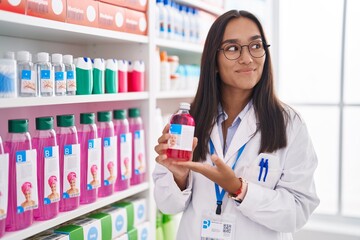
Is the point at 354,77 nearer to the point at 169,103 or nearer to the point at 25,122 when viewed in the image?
the point at 169,103

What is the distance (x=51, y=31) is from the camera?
1.77 meters

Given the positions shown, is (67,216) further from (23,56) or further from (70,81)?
(23,56)

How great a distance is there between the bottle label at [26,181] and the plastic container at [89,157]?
32 centimetres

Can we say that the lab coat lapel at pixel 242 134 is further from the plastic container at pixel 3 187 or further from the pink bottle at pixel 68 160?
the plastic container at pixel 3 187

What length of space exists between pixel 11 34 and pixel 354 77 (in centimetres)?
258

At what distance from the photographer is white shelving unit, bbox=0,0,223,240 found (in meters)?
1.60

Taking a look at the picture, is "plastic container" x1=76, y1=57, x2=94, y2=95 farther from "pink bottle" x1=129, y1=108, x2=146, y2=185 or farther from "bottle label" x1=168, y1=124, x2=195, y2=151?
"bottle label" x1=168, y1=124, x2=195, y2=151

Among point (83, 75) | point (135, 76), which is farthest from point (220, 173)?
point (135, 76)

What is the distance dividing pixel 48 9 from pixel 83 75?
12.9 inches

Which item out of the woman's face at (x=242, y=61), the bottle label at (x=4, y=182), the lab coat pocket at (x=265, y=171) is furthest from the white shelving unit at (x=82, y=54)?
the lab coat pocket at (x=265, y=171)

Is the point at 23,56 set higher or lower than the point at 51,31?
lower

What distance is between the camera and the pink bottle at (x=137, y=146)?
221 cm

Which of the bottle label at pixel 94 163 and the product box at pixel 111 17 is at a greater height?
the product box at pixel 111 17

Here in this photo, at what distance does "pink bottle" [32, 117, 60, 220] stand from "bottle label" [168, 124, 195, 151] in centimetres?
52
